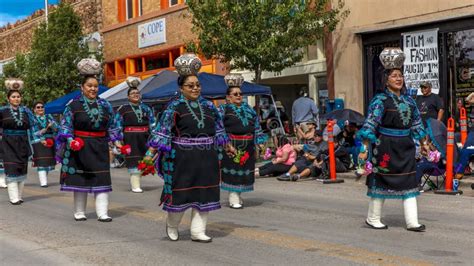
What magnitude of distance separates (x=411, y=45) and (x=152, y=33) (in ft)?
48.9

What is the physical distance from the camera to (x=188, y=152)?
7719 mm

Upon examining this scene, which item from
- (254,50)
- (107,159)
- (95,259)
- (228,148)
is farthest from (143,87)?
(95,259)

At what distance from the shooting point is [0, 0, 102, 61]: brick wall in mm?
35219

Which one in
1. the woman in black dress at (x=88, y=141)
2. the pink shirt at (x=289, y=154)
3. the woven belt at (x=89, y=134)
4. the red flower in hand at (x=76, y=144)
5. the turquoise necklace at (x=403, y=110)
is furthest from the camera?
the pink shirt at (x=289, y=154)

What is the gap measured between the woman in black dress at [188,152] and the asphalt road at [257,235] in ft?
1.47

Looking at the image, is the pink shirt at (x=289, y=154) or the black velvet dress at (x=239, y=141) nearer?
the black velvet dress at (x=239, y=141)

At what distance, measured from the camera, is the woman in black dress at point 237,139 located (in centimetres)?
1076

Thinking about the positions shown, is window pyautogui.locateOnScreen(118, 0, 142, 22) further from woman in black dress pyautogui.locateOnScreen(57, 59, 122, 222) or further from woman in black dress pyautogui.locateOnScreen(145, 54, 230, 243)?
woman in black dress pyautogui.locateOnScreen(145, 54, 230, 243)

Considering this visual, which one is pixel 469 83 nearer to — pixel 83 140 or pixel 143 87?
pixel 143 87

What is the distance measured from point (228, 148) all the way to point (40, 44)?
25139mm

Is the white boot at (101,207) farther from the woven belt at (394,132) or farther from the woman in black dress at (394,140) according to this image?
the woven belt at (394,132)

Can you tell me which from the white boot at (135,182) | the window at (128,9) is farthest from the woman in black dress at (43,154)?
the window at (128,9)

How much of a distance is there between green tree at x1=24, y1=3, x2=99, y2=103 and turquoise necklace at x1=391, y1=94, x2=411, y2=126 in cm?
2527

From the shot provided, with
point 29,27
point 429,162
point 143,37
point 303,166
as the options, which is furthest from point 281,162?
point 29,27
